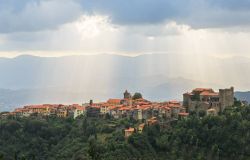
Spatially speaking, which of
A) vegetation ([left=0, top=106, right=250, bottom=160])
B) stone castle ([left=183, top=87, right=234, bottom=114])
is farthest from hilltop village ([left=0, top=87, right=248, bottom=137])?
vegetation ([left=0, top=106, right=250, bottom=160])

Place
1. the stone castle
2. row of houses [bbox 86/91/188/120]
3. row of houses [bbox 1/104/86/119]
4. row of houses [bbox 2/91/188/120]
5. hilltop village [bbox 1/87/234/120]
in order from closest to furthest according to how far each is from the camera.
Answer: the stone castle → hilltop village [bbox 1/87/234/120] → row of houses [bbox 86/91/188/120] → row of houses [bbox 2/91/188/120] → row of houses [bbox 1/104/86/119]

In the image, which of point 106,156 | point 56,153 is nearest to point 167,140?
point 106,156

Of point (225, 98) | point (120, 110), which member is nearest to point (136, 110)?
point (120, 110)

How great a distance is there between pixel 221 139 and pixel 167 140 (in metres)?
7.29

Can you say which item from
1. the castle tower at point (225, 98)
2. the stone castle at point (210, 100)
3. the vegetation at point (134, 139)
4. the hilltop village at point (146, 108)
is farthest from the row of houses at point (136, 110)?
the castle tower at point (225, 98)

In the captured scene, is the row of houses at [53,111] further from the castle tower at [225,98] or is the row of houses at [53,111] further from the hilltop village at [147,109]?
the castle tower at [225,98]

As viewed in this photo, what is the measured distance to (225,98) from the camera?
9288 cm

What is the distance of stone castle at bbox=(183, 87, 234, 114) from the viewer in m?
92.6

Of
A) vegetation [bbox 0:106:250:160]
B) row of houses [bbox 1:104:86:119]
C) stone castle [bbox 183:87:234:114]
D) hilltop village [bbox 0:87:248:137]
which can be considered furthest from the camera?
row of houses [bbox 1:104:86:119]

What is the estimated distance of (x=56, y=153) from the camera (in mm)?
83562

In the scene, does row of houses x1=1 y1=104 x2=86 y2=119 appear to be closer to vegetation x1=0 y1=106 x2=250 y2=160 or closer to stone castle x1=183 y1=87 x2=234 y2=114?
vegetation x1=0 y1=106 x2=250 y2=160

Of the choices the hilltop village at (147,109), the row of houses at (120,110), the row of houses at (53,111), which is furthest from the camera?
the row of houses at (53,111)

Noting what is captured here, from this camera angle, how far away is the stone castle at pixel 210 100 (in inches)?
3647

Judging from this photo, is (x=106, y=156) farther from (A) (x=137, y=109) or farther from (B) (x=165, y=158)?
(A) (x=137, y=109)
